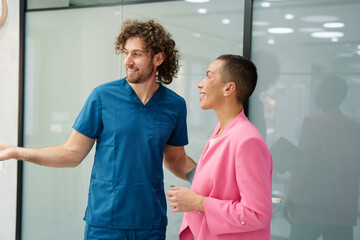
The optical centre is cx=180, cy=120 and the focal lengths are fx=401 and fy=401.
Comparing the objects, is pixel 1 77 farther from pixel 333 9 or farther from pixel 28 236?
Result: pixel 333 9

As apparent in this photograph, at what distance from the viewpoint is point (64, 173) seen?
2.83m

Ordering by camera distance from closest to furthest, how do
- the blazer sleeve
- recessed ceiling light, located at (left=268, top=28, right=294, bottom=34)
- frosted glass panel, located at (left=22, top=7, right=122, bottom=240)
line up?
the blazer sleeve
recessed ceiling light, located at (left=268, top=28, right=294, bottom=34)
frosted glass panel, located at (left=22, top=7, right=122, bottom=240)

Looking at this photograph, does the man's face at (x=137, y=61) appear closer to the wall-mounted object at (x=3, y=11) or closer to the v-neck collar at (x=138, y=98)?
the v-neck collar at (x=138, y=98)

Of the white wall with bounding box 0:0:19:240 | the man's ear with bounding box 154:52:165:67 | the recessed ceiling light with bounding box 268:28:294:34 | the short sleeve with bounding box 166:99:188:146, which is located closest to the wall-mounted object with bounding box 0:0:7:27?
the white wall with bounding box 0:0:19:240

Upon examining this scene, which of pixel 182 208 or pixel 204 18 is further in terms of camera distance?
pixel 204 18

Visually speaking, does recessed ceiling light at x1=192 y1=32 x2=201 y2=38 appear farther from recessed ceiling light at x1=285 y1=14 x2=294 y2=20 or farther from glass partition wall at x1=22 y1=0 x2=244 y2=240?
recessed ceiling light at x1=285 y1=14 x2=294 y2=20

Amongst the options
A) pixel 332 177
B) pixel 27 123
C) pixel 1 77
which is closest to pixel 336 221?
pixel 332 177

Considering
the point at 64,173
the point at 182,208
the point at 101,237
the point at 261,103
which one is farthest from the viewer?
the point at 64,173

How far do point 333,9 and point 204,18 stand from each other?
71 cm

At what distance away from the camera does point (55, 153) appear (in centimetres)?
170

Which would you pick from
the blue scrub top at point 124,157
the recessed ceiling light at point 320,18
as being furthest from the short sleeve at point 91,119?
the recessed ceiling light at point 320,18

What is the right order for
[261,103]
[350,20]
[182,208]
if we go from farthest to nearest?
[261,103] < [350,20] < [182,208]

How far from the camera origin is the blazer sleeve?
124 centimetres

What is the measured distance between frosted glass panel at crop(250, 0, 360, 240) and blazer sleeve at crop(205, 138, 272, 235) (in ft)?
3.17
